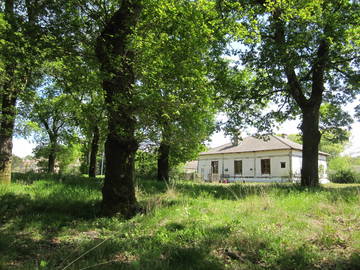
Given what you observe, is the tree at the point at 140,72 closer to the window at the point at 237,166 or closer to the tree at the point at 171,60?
the tree at the point at 171,60

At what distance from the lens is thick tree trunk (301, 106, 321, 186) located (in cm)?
1222

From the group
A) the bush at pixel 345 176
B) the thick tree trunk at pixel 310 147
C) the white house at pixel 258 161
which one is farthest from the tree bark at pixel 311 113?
the bush at pixel 345 176

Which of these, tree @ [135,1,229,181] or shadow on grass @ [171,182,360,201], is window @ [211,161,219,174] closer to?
shadow on grass @ [171,182,360,201]

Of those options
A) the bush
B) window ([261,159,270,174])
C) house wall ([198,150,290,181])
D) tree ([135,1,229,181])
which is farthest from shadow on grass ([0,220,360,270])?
A: the bush

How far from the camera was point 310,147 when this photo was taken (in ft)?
40.5

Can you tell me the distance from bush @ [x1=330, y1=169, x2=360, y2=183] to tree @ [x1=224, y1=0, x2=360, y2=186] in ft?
63.8

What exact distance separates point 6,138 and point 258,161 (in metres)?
28.4

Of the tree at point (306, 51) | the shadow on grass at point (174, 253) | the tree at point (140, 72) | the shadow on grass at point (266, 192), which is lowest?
the shadow on grass at point (174, 253)

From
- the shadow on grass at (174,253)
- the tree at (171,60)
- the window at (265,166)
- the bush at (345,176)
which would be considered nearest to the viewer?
the shadow on grass at (174,253)

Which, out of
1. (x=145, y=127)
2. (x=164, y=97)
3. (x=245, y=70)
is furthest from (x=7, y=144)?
(x=245, y=70)

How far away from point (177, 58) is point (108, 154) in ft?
9.90

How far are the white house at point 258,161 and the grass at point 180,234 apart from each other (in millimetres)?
22442

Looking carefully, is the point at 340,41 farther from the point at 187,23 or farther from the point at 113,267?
the point at 113,267

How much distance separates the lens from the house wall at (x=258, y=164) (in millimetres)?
29809
